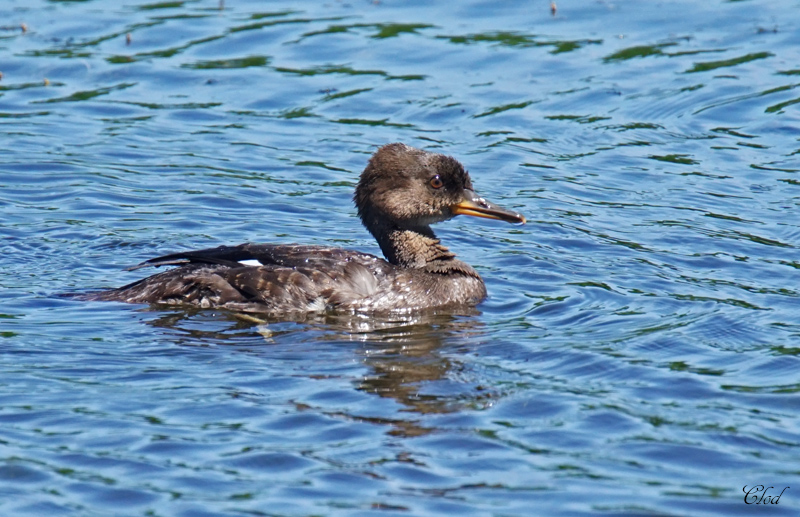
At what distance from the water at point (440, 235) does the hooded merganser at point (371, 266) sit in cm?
28

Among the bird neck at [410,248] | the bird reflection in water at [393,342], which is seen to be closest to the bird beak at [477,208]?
the bird neck at [410,248]

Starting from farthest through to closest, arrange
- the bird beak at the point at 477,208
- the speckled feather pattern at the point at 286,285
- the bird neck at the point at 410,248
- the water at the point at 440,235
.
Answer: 1. the bird neck at the point at 410,248
2. the bird beak at the point at 477,208
3. the speckled feather pattern at the point at 286,285
4. the water at the point at 440,235

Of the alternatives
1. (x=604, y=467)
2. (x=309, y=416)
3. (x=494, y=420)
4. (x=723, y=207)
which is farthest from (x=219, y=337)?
(x=723, y=207)

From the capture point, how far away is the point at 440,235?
38.1 ft

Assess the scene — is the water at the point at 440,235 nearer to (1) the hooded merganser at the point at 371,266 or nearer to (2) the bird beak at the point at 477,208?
(1) the hooded merganser at the point at 371,266

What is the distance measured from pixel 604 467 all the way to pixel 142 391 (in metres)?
2.86

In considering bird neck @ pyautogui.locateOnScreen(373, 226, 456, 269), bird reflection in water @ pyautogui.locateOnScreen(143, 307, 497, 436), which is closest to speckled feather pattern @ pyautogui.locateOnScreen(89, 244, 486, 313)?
bird reflection in water @ pyautogui.locateOnScreen(143, 307, 497, 436)

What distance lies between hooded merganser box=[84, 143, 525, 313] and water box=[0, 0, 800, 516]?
11.1 inches

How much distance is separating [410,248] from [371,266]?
1.92 ft

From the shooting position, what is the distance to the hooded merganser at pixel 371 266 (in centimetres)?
945

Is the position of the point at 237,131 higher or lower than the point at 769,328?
higher

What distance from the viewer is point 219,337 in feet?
28.7

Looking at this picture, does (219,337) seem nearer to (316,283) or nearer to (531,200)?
(316,283)

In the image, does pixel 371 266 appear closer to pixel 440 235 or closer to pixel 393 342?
pixel 393 342
